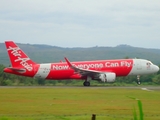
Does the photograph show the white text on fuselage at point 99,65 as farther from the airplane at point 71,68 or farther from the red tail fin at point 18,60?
the red tail fin at point 18,60

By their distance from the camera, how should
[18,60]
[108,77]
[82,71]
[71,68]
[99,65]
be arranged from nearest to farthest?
[108,77], [82,71], [71,68], [18,60], [99,65]

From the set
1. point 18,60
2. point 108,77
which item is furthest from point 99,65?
point 18,60

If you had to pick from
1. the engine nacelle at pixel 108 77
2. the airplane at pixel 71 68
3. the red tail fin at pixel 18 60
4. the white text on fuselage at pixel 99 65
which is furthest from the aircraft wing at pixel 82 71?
the red tail fin at pixel 18 60

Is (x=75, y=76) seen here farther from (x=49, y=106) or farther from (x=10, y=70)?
(x=49, y=106)

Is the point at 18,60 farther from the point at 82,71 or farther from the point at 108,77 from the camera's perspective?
the point at 108,77

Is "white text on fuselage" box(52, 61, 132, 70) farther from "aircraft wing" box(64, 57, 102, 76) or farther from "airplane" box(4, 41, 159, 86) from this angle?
"aircraft wing" box(64, 57, 102, 76)

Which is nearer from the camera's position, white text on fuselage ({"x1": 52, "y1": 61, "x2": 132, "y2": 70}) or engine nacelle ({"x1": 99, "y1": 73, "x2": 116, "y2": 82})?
engine nacelle ({"x1": 99, "y1": 73, "x2": 116, "y2": 82})

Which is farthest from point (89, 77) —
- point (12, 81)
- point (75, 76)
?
point (12, 81)

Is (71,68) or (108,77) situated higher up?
(71,68)

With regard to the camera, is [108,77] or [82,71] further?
[82,71]

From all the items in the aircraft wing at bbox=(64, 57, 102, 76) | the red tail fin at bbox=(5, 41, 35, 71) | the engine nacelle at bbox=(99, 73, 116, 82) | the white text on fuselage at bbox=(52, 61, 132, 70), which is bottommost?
the engine nacelle at bbox=(99, 73, 116, 82)

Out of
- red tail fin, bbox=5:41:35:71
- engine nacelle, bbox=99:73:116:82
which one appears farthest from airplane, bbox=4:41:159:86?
engine nacelle, bbox=99:73:116:82

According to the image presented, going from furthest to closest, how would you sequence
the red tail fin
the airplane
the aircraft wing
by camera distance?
the red tail fin < the airplane < the aircraft wing

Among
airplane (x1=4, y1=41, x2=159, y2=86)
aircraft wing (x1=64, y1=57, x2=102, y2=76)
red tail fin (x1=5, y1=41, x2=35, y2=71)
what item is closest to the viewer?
aircraft wing (x1=64, y1=57, x2=102, y2=76)
